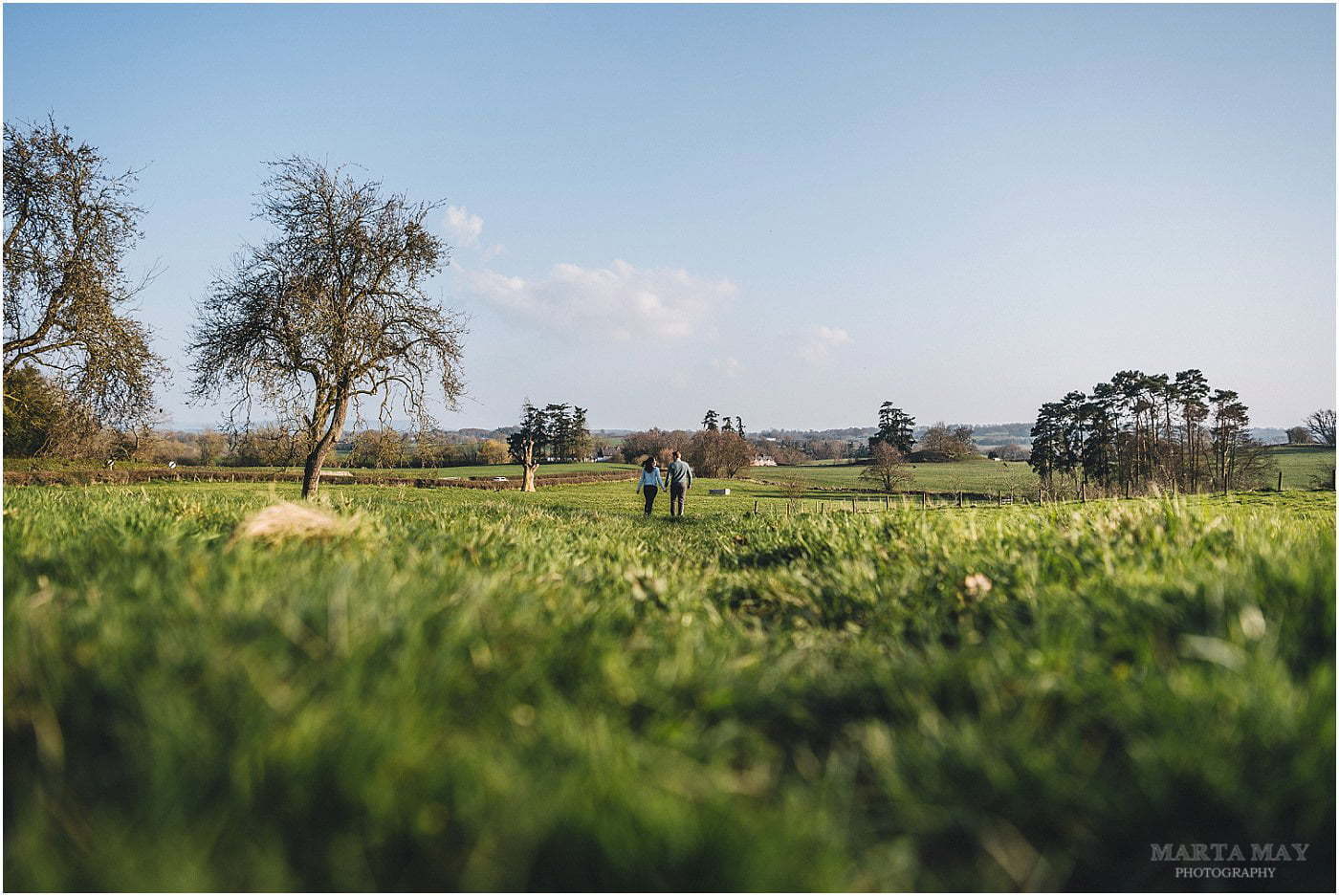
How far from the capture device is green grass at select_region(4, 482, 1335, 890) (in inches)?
59.0

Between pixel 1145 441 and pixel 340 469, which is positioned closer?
pixel 340 469

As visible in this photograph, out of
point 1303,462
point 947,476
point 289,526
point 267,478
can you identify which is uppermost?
point 1303,462

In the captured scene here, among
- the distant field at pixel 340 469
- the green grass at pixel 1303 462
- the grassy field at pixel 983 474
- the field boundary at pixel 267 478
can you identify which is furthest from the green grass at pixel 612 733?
the green grass at pixel 1303 462

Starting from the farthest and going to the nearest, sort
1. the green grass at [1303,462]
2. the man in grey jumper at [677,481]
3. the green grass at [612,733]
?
1. the green grass at [1303,462]
2. the man in grey jumper at [677,481]
3. the green grass at [612,733]

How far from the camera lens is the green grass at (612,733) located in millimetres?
1498

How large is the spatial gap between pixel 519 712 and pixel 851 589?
2.92m

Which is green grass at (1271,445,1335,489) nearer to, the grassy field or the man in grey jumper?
the grassy field

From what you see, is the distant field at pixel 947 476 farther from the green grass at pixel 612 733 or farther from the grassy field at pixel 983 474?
the green grass at pixel 612 733

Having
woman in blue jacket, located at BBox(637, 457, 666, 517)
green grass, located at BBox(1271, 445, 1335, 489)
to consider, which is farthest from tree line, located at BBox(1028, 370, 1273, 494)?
woman in blue jacket, located at BBox(637, 457, 666, 517)

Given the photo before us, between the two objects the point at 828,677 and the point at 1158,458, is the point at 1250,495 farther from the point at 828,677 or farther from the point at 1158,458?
the point at 828,677

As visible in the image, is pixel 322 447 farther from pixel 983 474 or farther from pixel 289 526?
pixel 983 474

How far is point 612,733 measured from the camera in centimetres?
204

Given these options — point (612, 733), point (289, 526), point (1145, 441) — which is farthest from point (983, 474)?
point (612, 733)

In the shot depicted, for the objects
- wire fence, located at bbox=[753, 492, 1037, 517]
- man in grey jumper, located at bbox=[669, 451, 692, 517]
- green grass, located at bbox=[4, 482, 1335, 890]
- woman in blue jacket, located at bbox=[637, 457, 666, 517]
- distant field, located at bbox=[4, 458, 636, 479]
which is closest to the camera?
green grass, located at bbox=[4, 482, 1335, 890]
